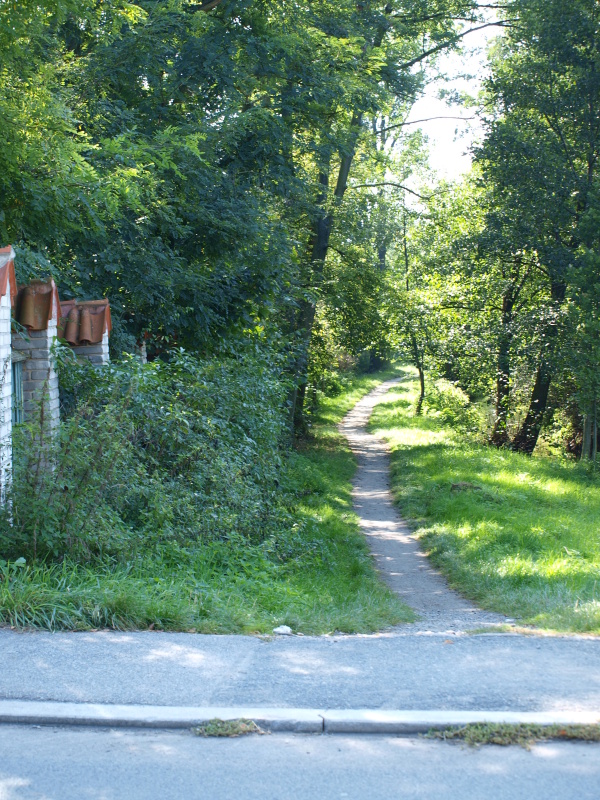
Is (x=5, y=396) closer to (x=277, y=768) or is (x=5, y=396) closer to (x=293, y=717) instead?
(x=293, y=717)

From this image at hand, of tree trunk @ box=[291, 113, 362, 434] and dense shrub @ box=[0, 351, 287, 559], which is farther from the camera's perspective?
tree trunk @ box=[291, 113, 362, 434]

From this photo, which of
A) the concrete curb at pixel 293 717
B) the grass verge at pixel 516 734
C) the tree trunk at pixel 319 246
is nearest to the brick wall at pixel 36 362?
the concrete curb at pixel 293 717

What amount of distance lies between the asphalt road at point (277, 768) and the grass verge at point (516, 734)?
2.0 inches

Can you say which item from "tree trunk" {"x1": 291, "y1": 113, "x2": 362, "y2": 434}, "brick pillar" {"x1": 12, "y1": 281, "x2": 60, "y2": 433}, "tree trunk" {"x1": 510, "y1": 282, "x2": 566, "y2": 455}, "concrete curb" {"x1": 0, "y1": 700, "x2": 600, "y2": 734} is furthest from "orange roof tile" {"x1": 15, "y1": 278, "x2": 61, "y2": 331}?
"tree trunk" {"x1": 510, "y1": 282, "x2": 566, "y2": 455}

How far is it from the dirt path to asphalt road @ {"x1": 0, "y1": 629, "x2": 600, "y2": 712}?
166 centimetres

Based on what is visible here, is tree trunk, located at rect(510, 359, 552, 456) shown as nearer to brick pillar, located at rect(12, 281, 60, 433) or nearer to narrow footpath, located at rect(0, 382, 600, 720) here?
brick pillar, located at rect(12, 281, 60, 433)

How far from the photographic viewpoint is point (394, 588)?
10.0m

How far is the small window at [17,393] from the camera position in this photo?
7520 millimetres

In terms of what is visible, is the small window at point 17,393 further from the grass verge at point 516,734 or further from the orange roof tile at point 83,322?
the grass verge at point 516,734

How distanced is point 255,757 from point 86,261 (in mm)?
8869

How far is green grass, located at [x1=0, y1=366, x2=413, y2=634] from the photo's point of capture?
5648mm

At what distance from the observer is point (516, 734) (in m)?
3.96

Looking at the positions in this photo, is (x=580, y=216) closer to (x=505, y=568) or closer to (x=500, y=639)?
(x=505, y=568)

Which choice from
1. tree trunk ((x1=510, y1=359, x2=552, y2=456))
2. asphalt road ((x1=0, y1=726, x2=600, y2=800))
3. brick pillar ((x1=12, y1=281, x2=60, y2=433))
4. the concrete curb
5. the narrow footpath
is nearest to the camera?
asphalt road ((x1=0, y1=726, x2=600, y2=800))
